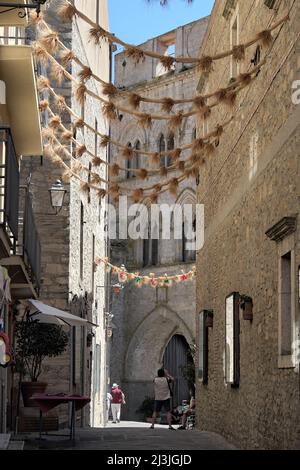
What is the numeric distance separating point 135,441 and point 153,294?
23.0 metres

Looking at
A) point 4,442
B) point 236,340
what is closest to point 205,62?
point 4,442

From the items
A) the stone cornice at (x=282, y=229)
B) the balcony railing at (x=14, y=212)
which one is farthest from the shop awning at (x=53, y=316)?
the stone cornice at (x=282, y=229)

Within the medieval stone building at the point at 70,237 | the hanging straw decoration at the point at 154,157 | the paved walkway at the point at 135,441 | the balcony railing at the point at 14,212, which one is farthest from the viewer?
the medieval stone building at the point at 70,237

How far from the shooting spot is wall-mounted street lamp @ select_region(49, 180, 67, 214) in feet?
60.5

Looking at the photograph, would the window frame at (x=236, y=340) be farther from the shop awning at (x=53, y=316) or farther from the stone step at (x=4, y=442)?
the stone step at (x=4, y=442)

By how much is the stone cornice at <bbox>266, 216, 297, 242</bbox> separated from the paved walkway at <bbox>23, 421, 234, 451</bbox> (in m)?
3.95

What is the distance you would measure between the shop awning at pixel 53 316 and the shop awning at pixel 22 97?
8.48 feet

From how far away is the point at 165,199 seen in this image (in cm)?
3691

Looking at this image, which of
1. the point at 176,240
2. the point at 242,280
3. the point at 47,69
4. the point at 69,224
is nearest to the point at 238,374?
the point at 242,280

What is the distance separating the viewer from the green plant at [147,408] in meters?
36.3

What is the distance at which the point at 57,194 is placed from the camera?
60.8ft

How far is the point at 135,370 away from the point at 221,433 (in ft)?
71.2

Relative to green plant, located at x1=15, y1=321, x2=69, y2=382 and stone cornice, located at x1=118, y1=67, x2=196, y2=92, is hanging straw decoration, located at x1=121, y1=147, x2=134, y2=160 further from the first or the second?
stone cornice, located at x1=118, y1=67, x2=196, y2=92
